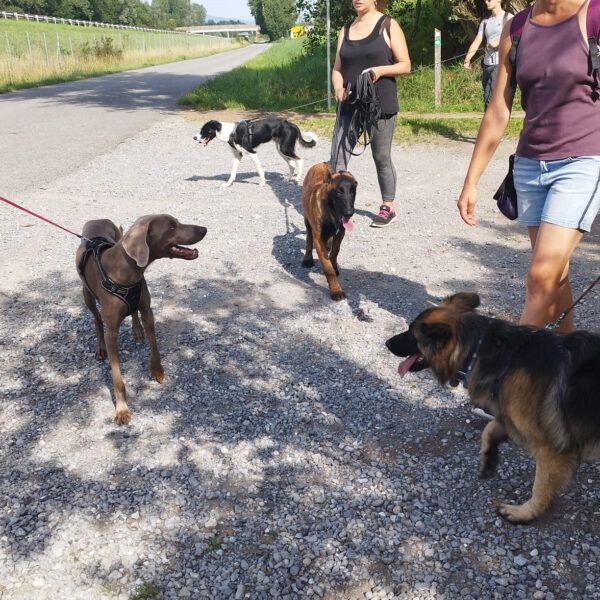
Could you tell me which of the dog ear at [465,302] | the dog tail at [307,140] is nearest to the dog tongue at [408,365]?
the dog ear at [465,302]

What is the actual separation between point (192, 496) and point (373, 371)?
1584mm

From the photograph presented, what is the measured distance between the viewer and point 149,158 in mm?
10852

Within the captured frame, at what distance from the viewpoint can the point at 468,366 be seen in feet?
8.34

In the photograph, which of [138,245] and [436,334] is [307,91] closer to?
[138,245]

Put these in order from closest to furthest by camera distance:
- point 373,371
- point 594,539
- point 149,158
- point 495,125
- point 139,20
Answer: point 594,539, point 495,125, point 373,371, point 149,158, point 139,20

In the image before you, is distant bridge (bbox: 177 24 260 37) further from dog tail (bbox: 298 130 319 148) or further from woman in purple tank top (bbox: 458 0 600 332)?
woman in purple tank top (bbox: 458 0 600 332)

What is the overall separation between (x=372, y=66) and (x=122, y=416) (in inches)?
174

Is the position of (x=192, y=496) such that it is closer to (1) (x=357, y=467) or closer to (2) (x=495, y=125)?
(1) (x=357, y=467)

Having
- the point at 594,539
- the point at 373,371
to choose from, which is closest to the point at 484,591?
the point at 594,539

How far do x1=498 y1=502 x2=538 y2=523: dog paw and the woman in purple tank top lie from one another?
3.36 ft

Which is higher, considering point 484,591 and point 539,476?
point 539,476

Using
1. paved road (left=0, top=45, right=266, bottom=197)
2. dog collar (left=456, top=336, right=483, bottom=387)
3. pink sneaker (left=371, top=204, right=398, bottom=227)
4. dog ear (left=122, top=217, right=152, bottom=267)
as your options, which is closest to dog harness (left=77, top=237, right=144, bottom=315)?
dog ear (left=122, top=217, right=152, bottom=267)

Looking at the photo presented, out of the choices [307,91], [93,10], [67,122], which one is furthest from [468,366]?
[93,10]

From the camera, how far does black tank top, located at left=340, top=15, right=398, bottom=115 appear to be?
565 centimetres
